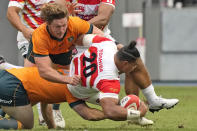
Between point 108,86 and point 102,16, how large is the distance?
2.19 meters

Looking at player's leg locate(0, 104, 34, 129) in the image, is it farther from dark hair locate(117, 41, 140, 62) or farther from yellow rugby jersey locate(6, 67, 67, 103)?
dark hair locate(117, 41, 140, 62)

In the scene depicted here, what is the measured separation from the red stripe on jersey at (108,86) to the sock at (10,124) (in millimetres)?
1332

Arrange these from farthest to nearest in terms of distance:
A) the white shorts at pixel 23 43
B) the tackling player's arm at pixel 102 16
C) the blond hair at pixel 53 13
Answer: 1. the white shorts at pixel 23 43
2. the tackling player's arm at pixel 102 16
3. the blond hair at pixel 53 13

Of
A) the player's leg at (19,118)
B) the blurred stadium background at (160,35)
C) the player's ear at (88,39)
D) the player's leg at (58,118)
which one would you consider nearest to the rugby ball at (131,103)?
the player's ear at (88,39)

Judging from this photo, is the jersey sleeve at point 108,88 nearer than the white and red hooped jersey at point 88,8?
Yes

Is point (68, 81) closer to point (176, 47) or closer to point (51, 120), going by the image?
point (51, 120)

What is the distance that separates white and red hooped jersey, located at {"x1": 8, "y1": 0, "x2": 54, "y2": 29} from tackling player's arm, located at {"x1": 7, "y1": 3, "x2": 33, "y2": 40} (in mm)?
147

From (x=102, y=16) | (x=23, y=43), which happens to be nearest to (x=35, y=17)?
(x=23, y=43)

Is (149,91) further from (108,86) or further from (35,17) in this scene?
(35,17)

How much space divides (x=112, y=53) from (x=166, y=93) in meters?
9.13

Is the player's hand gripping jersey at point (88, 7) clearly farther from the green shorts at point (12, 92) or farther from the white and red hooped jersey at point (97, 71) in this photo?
the green shorts at point (12, 92)

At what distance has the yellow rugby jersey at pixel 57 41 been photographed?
7.93 meters

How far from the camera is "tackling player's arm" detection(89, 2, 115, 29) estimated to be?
9.34 meters

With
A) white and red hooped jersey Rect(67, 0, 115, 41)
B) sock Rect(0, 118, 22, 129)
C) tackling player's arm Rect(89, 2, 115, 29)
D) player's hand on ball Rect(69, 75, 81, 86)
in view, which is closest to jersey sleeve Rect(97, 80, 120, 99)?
player's hand on ball Rect(69, 75, 81, 86)
